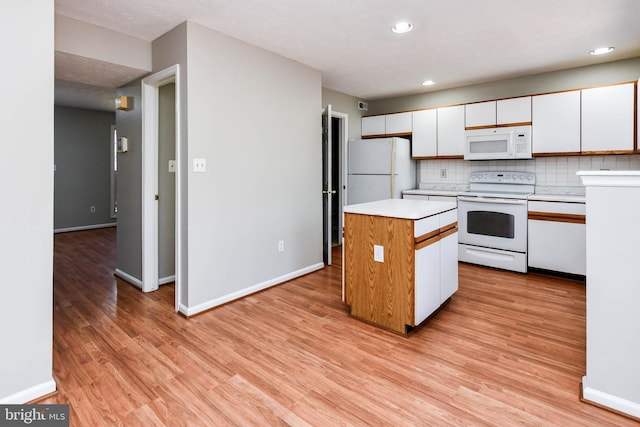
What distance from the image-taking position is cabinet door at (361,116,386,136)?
536cm

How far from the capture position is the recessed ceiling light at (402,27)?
9.23 feet

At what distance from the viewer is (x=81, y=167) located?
22.2 ft

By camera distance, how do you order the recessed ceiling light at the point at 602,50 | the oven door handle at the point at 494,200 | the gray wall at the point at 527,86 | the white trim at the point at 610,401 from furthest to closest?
the oven door handle at the point at 494,200
the gray wall at the point at 527,86
the recessed ceiling light at the point at 602,50
the white trim at the point at 610,401

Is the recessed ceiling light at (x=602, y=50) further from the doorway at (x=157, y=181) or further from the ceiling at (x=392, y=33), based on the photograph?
the doorway at (x=157, y=181)

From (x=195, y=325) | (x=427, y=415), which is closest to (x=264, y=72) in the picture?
(x=195, y=325)

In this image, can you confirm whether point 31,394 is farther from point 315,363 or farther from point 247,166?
point 247,166

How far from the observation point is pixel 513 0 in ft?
8.03

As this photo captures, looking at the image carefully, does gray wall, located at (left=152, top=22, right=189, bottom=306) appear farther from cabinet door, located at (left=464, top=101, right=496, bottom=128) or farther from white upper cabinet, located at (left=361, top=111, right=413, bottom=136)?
cabinet door, located at (left=464, top=101, right=496, bottom=128)

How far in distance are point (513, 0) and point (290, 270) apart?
303 centimetres

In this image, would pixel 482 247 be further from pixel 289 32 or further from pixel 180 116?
pixel 180 116

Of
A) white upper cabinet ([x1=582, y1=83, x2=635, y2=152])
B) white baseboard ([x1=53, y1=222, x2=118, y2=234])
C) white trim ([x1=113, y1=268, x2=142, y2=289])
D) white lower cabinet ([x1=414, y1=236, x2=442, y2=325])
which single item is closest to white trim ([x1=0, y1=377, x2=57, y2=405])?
white trim ([x1=113, y1=268, x2=142, y2=289])

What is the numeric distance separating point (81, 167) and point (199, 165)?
17.7ft

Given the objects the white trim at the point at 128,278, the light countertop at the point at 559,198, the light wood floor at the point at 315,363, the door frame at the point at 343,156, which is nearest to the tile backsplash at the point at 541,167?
the light countertop at the point at 559,198

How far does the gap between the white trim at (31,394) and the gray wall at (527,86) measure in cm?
509
